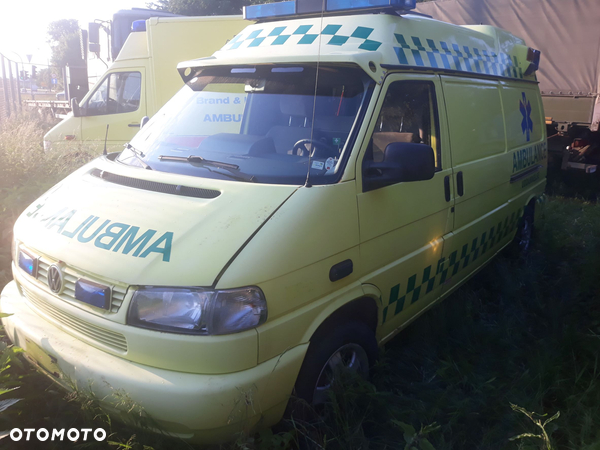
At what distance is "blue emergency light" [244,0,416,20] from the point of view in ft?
10.8

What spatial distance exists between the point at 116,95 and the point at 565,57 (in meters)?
7.88

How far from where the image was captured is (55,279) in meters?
2.48

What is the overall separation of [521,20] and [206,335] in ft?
30.1

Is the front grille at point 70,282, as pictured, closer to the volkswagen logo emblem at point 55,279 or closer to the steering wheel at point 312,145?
the volkswagen logo emblem at point 55,279

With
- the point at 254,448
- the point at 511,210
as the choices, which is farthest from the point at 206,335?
the point at 511,210

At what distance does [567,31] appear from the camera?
8.69 meters

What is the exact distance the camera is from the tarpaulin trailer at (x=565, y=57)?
335 inches

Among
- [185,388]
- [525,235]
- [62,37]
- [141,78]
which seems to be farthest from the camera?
[62,37]

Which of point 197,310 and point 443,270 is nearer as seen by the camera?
point 197,310

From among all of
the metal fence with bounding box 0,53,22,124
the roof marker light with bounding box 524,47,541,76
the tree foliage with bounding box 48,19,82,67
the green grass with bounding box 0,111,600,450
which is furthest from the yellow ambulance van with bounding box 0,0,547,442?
the tree foliage with bounding box 48,19,82,67

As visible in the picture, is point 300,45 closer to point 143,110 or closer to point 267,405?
point 267,405

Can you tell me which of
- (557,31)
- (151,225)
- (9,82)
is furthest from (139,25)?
(9,82)

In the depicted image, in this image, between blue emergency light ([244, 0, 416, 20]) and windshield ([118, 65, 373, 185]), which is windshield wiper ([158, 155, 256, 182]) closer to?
windshield ([118, 65, 373, 185])

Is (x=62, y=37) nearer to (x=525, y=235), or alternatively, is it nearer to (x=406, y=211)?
(x=525, y=235)
